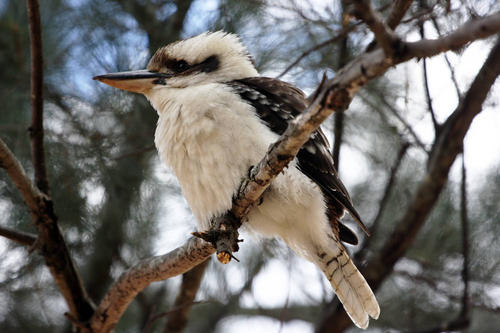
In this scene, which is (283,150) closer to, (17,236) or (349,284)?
(349,284)

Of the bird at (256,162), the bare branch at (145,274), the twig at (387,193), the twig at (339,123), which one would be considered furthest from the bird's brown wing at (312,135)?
the twig at (387,193)

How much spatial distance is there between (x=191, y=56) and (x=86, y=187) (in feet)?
2.31

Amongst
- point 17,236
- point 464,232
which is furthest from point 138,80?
point 464,232

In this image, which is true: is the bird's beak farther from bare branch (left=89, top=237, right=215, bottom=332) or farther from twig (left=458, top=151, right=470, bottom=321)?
twig (left=458, top=151, right=470, bottom=321)

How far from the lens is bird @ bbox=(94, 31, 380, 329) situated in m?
1.68

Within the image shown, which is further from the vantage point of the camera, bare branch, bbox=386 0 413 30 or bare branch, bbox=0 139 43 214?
bare branch, bbox=0 139 43 214

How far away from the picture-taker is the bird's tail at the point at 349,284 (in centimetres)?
187

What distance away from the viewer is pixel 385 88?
2.65 meters

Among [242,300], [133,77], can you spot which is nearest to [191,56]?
[133,77]

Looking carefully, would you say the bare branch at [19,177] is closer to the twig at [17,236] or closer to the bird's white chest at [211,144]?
the twig at [17,236]

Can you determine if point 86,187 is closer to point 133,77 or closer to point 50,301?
point 133,77

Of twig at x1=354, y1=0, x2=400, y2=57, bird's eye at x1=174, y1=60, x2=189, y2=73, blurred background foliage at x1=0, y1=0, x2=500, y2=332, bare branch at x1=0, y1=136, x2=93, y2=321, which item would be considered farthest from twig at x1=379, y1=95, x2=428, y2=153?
twig at x1=354, y1=0, x2=400, y2=57

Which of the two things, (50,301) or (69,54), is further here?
(50,301)

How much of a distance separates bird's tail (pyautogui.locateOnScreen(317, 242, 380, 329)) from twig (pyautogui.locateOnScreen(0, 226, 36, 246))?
89 cm
